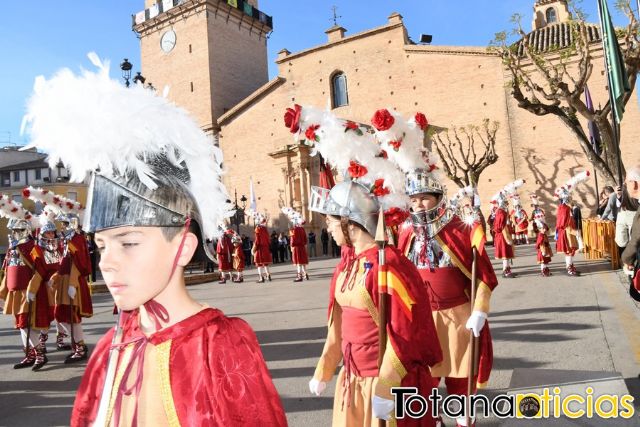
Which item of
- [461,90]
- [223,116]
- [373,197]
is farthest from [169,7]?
[373,197]

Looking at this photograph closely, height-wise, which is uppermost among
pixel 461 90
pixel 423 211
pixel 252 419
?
pixel 461 90

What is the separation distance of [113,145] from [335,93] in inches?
1342

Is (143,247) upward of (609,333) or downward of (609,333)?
upward

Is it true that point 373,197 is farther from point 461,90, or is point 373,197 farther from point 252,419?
point 461,90

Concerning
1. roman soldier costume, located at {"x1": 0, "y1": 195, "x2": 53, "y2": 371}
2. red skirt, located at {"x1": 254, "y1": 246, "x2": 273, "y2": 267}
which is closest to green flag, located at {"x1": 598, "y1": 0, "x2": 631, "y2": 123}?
roman soldier costume, located at {"x1": 0, "y1": 195, "x2": 53, "y2": 371}

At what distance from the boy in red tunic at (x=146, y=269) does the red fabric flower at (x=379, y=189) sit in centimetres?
161

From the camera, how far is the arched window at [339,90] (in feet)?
112

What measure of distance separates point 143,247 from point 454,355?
2828 mm

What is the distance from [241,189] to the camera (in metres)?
35.9

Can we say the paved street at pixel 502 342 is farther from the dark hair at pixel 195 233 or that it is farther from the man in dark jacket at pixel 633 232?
the dark hair at pixel 195 233

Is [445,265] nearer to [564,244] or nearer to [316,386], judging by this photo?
[316,386]

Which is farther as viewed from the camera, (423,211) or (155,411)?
(423,211)

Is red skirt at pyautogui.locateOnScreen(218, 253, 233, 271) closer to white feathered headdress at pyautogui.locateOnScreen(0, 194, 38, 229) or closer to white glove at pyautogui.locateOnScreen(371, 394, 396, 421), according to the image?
white feathered headdress at pyautogui.locateOnScreen(0, 194, 38, 229)

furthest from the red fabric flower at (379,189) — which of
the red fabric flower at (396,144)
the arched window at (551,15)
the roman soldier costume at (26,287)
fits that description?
the arched window at (551,15)
